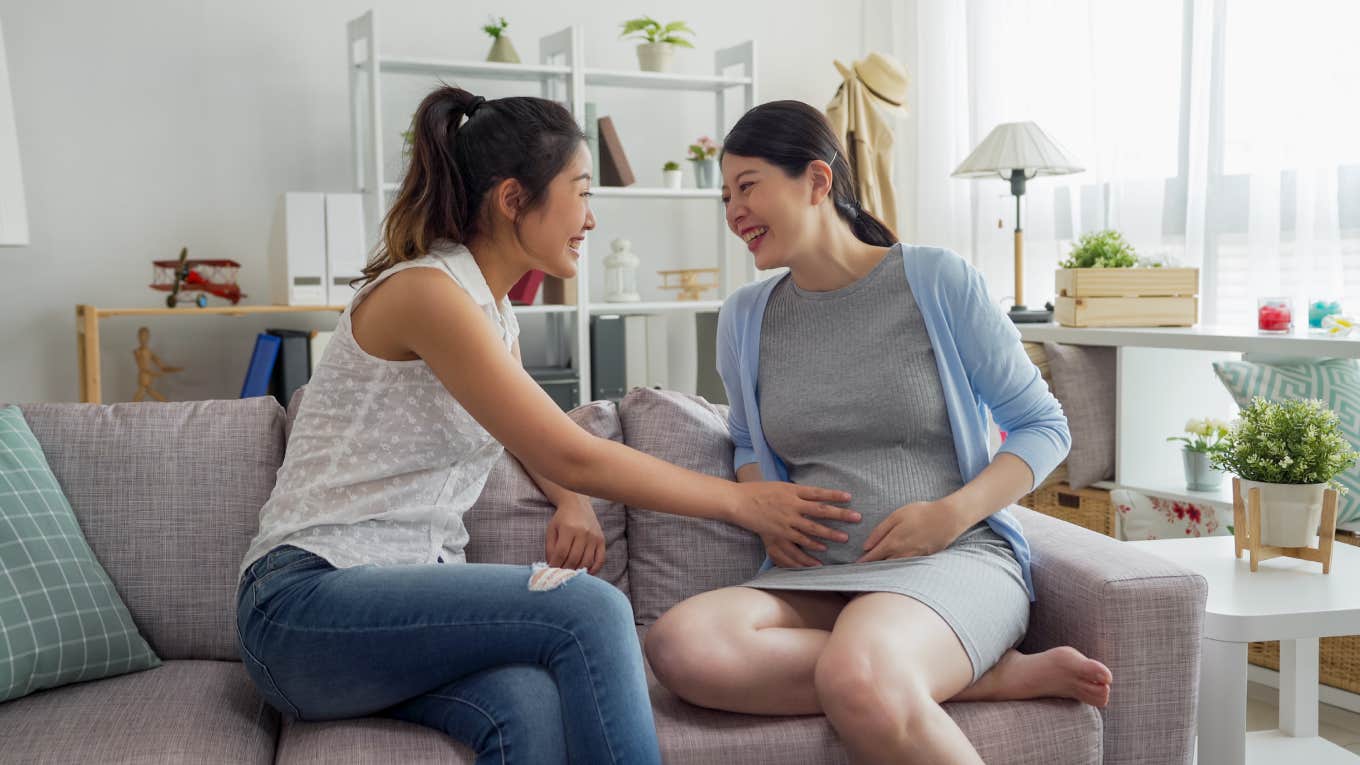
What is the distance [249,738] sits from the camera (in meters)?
1.45

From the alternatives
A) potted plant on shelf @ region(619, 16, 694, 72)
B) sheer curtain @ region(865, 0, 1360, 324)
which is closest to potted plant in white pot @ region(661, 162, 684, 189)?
potted plant on shelf @ region(619, 16, 694, 72)

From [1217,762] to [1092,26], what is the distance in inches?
104

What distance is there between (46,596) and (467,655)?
24.6 inches

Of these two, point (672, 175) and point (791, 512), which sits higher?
point (672, 175)

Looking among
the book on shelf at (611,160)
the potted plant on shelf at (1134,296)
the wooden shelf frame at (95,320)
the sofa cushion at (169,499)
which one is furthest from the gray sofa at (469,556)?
the book on shelf at (611,160)

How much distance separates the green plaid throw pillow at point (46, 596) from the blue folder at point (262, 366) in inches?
74.7

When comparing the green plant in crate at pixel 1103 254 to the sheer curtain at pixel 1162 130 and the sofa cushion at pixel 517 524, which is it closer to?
the sheer curtain at pixel 1162 130

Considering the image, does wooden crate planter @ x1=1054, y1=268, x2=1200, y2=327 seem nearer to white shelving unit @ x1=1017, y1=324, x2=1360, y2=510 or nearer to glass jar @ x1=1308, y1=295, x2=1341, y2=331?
white shelving unit @ x1=1017, y1=324, x2=1360, y2=510

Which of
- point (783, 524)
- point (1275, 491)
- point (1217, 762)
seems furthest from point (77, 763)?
point (1275, 491)

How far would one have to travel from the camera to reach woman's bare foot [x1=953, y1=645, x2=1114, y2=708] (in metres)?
1.48

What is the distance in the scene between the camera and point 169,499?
176 cm

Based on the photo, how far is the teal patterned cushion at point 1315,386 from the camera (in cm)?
248

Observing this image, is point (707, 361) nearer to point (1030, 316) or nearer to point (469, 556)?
point (1030, 316)

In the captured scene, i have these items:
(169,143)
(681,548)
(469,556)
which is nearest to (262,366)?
(169,143)
